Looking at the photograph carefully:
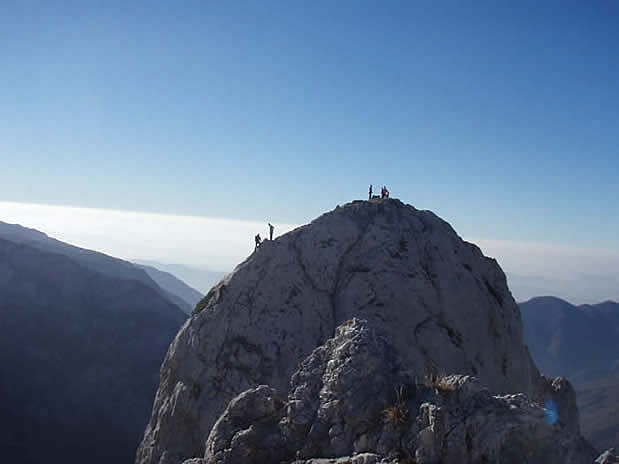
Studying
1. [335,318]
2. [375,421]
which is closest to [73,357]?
[335,318]

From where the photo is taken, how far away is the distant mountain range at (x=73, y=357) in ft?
235

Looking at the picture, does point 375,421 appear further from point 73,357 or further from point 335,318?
point 73,357

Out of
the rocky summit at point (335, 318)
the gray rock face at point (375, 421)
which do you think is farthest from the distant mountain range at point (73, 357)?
the gray rock face at point (375, 421)

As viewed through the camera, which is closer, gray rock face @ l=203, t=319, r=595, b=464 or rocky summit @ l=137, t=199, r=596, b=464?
gray rock face @ l=203, t=319, r=595, b=464

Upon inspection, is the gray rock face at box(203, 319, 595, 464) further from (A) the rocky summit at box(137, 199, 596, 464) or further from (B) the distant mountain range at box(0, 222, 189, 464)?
(B) the distant mountain range at box(0, 222, 189, 464)

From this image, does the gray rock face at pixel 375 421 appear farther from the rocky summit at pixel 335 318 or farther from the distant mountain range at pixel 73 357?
the distant mountain range at pixel 73 357

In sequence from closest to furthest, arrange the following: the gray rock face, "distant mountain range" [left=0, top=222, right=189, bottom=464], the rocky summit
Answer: the gray rock face < the rocky summit < "distant mountain range" [left=0, top=222, right=189, bottom=464]

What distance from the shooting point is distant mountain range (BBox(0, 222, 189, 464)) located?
71688mm

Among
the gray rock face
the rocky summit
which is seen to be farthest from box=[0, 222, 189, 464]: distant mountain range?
the gray rock face

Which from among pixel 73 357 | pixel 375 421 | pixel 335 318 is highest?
pixel 335 318

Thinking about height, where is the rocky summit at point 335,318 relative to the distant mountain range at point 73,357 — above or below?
above

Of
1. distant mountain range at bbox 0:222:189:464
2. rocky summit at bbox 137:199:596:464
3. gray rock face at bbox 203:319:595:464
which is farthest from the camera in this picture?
distant mountain range at bbox 0:222:189:464

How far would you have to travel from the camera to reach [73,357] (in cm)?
8625

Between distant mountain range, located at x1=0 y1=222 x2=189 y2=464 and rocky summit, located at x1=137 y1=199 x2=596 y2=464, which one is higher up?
rocky summit, located at x1=137 y1=199 x2=596 y2=464
